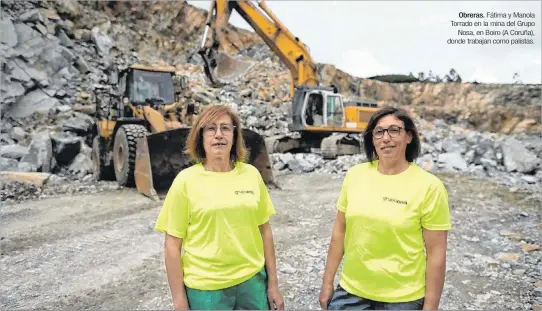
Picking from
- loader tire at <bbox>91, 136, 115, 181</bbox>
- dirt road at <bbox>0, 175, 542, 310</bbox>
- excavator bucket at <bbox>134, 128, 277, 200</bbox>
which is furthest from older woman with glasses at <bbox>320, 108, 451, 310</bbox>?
loader tire at <bbox>91, 136, 115, 181</bbox>

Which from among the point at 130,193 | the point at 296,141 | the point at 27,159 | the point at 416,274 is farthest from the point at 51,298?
the point at 296,141

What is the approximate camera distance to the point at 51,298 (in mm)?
3357

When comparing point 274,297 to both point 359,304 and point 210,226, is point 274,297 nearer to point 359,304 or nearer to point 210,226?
point 359,304

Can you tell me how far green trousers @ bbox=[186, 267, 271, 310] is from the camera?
1.72m

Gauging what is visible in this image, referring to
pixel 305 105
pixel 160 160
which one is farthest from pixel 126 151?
pixel 305 105

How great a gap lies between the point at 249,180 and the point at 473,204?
19.7ft

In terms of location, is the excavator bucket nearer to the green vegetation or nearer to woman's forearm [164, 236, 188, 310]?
woman's forearm [164, 236, 188, 310]

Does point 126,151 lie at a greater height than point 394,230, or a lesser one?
lesser

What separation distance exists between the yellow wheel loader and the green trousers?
5.02 metres

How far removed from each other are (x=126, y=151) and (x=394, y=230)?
679 cm

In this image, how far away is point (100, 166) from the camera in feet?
29.8

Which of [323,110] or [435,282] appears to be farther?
[323,110]

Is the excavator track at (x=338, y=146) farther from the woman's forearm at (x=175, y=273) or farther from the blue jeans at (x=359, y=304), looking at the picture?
the woman's forearm at (x=175, y=273)

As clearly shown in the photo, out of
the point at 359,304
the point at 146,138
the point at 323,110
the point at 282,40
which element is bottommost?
the point at 359,304
